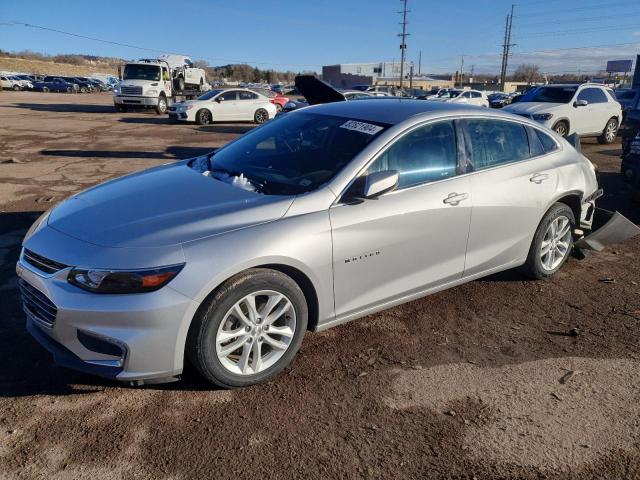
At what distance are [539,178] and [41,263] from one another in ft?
12.8

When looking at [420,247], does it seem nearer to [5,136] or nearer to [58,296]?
[58,296]

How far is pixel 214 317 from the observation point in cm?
281

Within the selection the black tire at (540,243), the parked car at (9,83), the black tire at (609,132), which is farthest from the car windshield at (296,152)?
the parked car at (9,83)

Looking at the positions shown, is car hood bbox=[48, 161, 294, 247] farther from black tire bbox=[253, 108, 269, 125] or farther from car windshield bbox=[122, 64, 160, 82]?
car windshield bbox=[122, 64, 160, 82]

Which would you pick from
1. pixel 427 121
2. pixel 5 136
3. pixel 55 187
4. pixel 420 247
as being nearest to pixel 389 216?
pixel 420 247

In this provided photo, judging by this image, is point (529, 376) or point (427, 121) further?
point (427, 121)

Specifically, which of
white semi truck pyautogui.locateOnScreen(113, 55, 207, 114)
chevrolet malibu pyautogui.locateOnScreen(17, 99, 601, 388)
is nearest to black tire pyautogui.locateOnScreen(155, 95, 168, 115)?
white semi truck pyautogui.locateOnScreen(113, 55, 207, 114)

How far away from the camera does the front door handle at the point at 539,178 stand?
4393 mm

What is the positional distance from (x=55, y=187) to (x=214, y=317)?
6908mm

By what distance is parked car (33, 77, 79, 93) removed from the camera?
5834cm

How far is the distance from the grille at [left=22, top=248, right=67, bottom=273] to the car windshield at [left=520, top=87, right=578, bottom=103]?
14.5 metres

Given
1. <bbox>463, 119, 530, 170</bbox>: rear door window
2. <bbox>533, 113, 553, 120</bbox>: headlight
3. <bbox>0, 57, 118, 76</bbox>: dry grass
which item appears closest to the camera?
<bbox>463, 119, 530, 170</bbox>: rear door window

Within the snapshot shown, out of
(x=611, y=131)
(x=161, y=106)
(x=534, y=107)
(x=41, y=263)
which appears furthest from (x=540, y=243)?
(x=161, y=106)

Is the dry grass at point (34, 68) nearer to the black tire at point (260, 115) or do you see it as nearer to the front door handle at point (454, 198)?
the black tire at point (260, 115)
